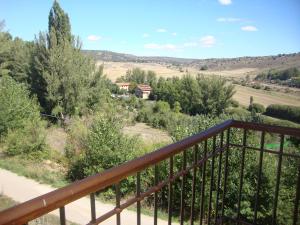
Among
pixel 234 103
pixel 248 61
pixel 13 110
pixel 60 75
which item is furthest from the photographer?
pixel 248 61

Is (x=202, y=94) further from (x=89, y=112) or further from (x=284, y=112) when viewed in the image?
(x=89, y=112)

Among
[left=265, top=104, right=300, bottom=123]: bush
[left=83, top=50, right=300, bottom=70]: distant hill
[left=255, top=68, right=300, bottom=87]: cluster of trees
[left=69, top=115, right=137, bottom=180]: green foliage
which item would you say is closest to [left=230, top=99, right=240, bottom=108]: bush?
[left=265, top=104, right=300, bottom=123]: bush

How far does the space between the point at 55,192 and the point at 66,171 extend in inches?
681

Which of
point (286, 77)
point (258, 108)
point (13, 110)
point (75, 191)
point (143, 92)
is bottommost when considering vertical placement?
point (258, 108)

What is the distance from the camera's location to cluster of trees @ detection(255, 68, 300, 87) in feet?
153

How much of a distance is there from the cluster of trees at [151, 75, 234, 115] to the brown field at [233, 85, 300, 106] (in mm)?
5045

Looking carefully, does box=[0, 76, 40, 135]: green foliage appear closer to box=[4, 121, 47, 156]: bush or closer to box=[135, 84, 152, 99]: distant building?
box=[4, 121, 47, 156]: bush

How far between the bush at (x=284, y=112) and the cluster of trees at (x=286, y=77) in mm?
4115

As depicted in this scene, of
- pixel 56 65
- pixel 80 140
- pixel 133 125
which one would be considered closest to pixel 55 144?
pixel 80 140

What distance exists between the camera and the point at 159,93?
59.6 meters

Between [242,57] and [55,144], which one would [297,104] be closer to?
[55,144]

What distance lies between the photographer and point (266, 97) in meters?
53.3

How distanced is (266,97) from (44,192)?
1854 inches

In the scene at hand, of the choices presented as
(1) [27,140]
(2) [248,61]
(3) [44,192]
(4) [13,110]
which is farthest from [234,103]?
(2) [248,61]
